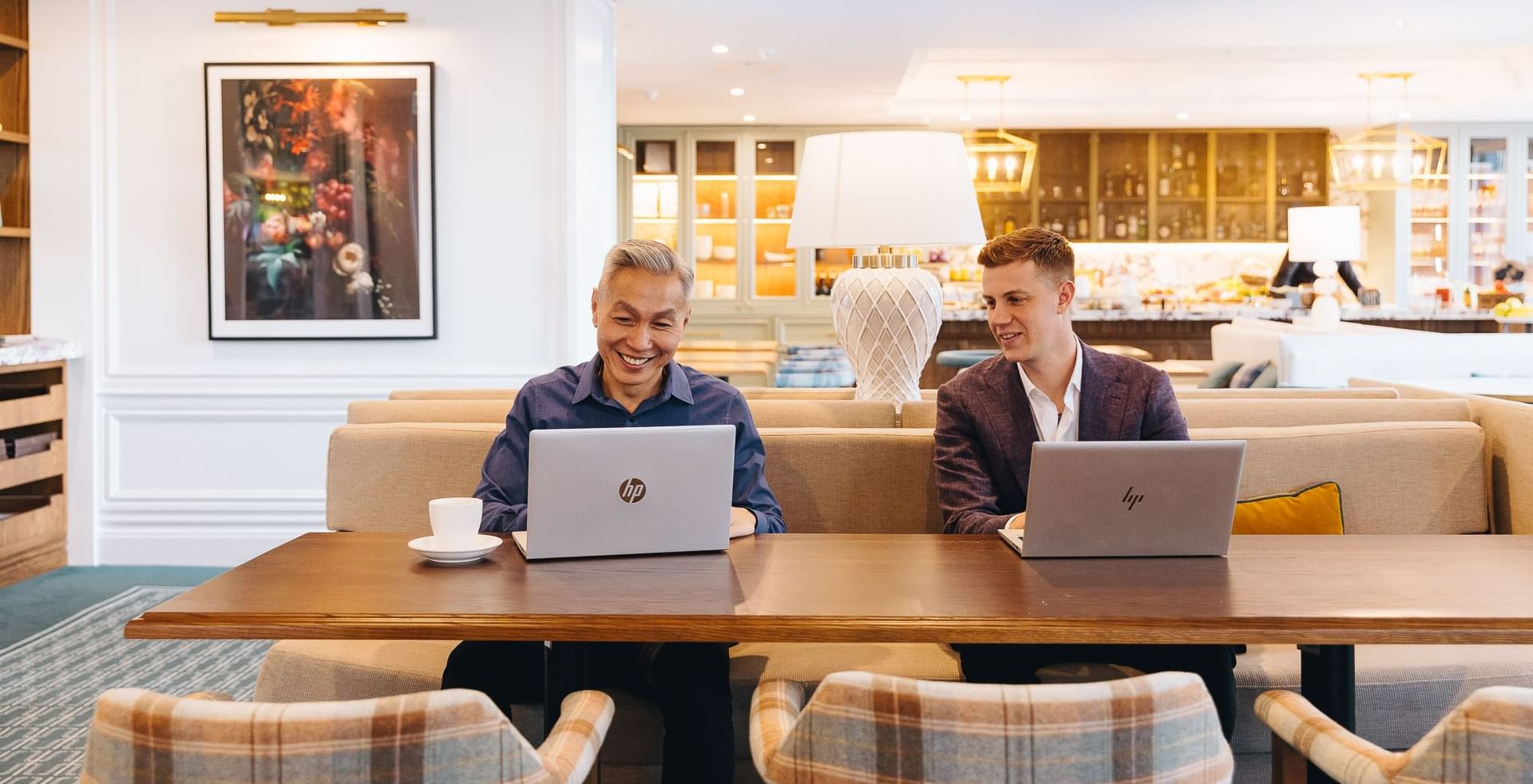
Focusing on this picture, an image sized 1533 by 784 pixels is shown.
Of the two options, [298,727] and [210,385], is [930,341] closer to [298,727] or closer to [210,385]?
[298,727]

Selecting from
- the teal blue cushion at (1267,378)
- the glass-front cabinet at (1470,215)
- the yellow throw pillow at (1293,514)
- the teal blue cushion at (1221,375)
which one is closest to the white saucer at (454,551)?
the yellow throw pillow at (1293,514)

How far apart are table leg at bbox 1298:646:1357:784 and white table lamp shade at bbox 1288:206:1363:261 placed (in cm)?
530

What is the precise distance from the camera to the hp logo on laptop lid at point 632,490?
179 cm

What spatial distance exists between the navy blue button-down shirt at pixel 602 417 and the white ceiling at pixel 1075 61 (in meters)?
4.15

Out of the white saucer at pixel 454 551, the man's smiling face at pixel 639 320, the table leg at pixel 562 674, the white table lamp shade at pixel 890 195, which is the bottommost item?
the table leg at pixel 562 674

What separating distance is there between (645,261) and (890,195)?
3.61 ft

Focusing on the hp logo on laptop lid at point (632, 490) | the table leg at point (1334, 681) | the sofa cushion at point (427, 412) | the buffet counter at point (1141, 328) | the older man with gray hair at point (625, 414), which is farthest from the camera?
the buffet counter at point (1141, 328)

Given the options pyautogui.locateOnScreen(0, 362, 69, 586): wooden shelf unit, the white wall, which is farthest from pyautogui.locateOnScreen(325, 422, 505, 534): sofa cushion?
pyautogui.locateOnScreen(0, 362, 69, 586): wooden shelf unit

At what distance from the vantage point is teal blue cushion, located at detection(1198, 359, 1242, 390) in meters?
5.61

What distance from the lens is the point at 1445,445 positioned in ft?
9.06

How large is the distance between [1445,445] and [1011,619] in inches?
67.3

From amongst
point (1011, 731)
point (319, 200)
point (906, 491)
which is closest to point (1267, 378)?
point (906, 491)

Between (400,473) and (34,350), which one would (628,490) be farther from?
(34,350)

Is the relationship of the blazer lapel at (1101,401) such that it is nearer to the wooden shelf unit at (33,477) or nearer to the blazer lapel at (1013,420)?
the blazer lapel at (1013,420)
